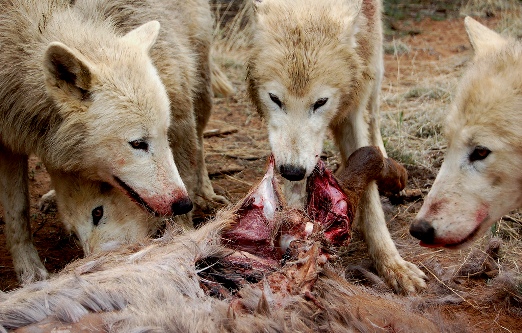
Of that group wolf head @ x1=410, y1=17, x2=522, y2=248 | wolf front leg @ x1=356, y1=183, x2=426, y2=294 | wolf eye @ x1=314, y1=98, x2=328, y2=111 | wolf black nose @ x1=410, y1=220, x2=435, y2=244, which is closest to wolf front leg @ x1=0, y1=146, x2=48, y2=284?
wolf eye @ x1=314, y1=98, x2=328, y2=111

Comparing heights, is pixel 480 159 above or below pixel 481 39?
below

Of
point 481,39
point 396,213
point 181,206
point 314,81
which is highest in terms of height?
point 481,39

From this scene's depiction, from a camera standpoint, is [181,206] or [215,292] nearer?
[215,292]

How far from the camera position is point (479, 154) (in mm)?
3379

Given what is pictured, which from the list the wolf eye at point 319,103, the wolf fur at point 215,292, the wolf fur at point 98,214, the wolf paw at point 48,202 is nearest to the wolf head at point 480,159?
the wolf fur at point 215,292

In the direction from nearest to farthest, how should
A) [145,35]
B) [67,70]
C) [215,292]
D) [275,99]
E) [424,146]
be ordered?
[215,292] < [67,70] < [145,35] < [275,99] < [424,146]

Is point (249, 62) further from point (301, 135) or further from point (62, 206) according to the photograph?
point (62, 206)

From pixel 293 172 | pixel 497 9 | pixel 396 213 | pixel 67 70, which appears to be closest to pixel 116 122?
pixel 67 70

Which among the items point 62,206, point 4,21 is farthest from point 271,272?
point 4,21

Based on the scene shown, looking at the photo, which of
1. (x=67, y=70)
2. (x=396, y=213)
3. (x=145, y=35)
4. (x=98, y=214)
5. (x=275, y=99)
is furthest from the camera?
(x=396, y=213)

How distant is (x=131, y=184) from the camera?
4.00m

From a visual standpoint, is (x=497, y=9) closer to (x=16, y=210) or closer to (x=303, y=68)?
(x=303, y=68)

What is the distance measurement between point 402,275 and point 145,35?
2172 mm

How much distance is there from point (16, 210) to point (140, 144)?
51.5 inches
